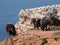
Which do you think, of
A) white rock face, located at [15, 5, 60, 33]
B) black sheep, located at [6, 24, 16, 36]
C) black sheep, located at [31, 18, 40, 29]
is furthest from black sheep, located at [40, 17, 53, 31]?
black sheep, located at [6, 24, 16, 36]

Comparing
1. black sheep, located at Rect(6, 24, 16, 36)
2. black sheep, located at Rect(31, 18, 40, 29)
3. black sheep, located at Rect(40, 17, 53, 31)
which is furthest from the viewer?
black sheep, located at Rect(31, 18, 40, 29)

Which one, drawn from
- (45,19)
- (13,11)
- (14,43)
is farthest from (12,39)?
(13,11)

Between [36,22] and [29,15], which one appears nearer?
[36,22]

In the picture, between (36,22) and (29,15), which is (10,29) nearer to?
(36,22)

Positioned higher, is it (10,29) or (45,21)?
(45,21)

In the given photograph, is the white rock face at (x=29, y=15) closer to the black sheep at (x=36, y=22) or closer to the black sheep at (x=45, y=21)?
the black sheep at (x=36, y=22)

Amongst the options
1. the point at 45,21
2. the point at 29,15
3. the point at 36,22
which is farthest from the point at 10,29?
the point at 29,15

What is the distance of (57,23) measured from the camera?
80.7ft

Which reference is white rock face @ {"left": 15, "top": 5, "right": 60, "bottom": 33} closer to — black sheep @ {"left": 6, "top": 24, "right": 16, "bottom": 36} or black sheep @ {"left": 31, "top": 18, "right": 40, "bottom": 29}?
black sheep @ {"left": 31, "top": 18, "right": 40, "bottom": 29}

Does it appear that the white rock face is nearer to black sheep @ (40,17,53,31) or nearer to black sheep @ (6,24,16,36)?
black sheep @ (40,17,53,31)

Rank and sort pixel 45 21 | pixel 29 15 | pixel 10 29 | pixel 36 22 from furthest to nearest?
pixel 29 15
pixel 36 22
pixel 45 21
pixel 10 29

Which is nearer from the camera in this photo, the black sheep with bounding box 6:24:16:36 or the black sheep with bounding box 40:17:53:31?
the black sheep with bounding box 6:24:16:36

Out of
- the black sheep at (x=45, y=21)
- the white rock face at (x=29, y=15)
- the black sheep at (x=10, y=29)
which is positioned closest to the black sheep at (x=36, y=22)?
the white rock face at (x=29, y=15)

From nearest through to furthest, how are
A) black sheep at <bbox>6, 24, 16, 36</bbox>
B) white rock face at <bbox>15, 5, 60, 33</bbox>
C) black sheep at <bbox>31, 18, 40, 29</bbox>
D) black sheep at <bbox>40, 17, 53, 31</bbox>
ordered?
black sheep at <bbox>6, 24, 16, 36</bbox>
black sheep at <bbox>40, 17, 53, 31</bbox>
black sheep at <bbox>31, 18, 40, 29</bbox>
white rock face at <bbox>15, 5, 60, 33</bbox>
